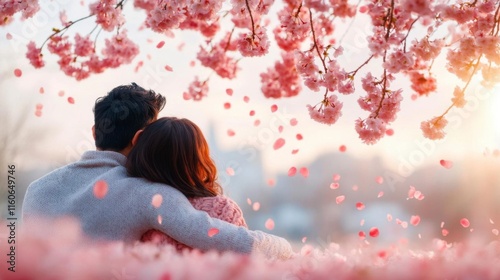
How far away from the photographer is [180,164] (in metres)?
2.50

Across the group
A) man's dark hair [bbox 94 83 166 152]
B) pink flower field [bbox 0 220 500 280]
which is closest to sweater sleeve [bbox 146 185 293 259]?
man's dark hair [bbox 94 83 166 152]

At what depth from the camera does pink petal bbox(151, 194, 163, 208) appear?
7.56ft

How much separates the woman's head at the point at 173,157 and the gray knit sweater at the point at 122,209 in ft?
0.22

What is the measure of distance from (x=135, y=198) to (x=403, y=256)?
1359 mm

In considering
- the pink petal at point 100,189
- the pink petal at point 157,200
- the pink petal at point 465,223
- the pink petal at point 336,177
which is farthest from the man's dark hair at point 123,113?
the pink petal at point 465,223

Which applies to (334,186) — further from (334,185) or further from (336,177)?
(336,177)

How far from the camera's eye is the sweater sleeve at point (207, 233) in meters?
2.23

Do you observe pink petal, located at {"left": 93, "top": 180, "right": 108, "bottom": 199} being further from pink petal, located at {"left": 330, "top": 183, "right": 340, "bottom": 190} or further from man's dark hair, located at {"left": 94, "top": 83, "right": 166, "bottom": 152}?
pink petal, located at {"left": 330, "top": 183, "right": 340, "bottom": 190}

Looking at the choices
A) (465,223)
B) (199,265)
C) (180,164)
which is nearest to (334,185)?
(465,223)

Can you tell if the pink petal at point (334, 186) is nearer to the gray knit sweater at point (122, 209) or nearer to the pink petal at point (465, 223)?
the pink petal at point (465, 223)

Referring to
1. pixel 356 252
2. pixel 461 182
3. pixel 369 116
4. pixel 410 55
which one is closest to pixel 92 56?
pixel 369 116

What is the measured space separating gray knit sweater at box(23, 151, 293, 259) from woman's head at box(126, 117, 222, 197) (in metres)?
0.07

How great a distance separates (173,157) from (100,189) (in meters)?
0.30

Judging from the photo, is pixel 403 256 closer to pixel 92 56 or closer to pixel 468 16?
pixel 468 16
